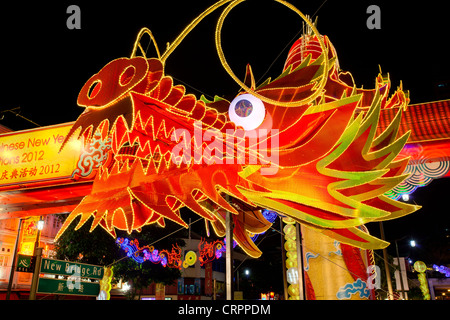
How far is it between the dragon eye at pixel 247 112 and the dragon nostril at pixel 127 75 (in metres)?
1.91

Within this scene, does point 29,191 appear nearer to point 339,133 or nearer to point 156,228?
point 339,133

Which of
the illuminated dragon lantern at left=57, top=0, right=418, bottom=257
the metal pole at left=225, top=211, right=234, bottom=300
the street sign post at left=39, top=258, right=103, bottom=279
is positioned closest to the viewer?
the illuminated dragon lantern at left=57, top=0, right=418, bottom=257

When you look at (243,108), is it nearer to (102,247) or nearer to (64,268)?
(64,268)

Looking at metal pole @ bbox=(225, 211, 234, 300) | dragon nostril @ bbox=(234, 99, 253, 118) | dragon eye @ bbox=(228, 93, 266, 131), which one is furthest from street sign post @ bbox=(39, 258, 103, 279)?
dragon nostril @ bbox=(234, 99, 253, 118)

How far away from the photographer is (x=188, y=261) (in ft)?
48.8

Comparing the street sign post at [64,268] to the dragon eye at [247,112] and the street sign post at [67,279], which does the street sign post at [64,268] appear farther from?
the dragon eye at [247,112]

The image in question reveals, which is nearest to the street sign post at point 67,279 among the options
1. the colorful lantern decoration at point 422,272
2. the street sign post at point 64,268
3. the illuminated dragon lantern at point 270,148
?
the street sign post at point 64,268

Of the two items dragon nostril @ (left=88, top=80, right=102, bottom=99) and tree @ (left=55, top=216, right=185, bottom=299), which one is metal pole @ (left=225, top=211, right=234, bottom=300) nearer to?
dragon nostril @ (left=88, top=80, right=102, bottom=99)

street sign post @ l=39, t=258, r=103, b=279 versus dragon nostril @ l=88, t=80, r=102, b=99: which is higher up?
dragon nostril @ l=88, t=80, r=102, b=99

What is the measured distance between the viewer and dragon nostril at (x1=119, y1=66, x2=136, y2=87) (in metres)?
5.18

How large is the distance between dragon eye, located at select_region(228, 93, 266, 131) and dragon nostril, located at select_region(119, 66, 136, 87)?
1.91m

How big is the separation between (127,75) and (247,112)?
82.3 inches

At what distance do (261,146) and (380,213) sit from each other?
2.16 m

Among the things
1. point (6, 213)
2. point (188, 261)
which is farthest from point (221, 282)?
point (6, 213)
